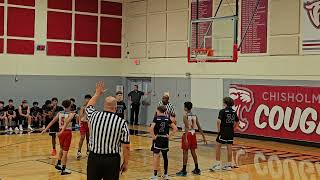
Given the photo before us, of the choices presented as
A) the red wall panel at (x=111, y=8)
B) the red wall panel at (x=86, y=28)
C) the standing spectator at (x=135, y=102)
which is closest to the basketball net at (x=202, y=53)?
the standing spectator at (x=135, y=102)

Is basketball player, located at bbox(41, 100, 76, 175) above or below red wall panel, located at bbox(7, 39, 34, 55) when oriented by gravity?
below

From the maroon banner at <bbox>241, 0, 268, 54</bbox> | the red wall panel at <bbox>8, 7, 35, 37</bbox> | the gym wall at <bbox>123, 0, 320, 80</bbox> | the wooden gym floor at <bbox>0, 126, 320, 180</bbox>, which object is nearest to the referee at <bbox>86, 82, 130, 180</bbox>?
the wooden gym floor at <bbox>0, 126, 320, 180</bbox>

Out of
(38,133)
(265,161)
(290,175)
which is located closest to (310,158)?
(265,161)

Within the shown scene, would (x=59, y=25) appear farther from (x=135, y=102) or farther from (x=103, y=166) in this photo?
(x=103, y=166)

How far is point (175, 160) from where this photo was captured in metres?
14.3

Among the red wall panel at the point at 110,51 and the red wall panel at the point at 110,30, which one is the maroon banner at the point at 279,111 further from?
the red wall panel at the point at 110,30

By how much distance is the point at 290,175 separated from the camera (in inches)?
485

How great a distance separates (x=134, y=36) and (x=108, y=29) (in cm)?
149

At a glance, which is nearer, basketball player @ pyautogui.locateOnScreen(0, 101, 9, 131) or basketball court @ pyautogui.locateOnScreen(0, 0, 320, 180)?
basketball court @ pyautogui.locateOnScreen(0, 0, 320, 180)

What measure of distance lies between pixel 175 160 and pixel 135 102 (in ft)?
37.1

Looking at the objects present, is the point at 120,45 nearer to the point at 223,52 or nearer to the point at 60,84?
the point at 60,84

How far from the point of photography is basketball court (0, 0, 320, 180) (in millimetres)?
14820

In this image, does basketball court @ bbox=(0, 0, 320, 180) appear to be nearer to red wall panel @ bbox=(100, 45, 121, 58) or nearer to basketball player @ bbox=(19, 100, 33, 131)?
red wall panel @ bbox=(100, 45, 121, 58)

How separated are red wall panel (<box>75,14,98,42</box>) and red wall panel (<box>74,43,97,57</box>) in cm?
32
